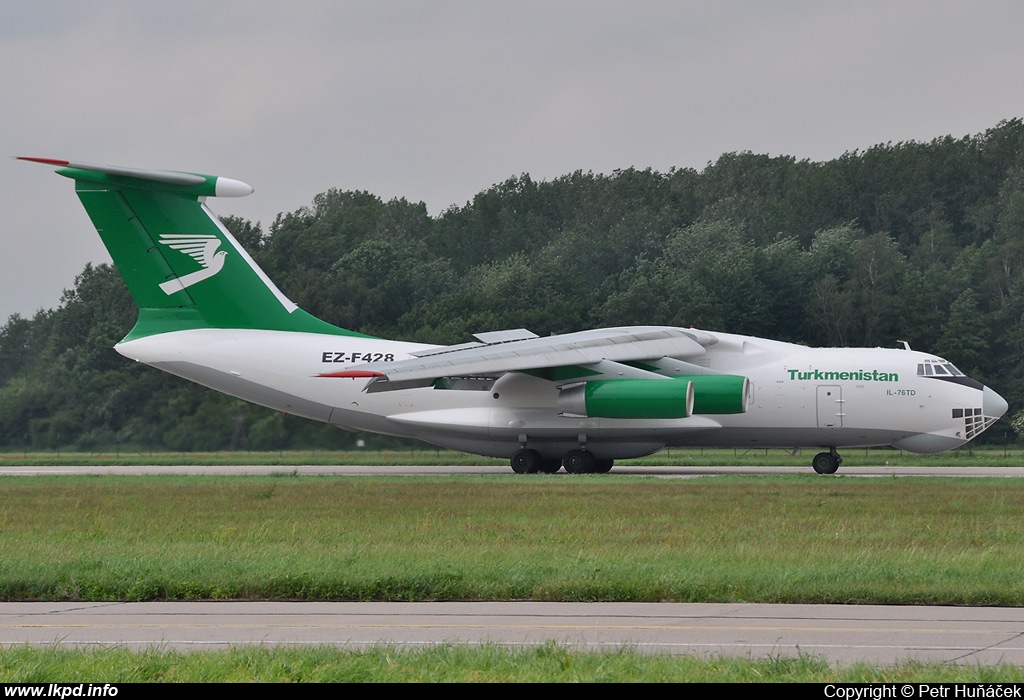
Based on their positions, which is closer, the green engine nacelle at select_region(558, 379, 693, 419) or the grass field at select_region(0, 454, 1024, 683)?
the grass field at select_region(0, 454, 1024, 683)

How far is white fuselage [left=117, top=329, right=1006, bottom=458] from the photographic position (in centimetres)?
2855

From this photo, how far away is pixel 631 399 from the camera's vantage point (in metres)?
27.6

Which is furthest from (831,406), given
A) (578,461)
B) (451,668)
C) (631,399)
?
(451,668)

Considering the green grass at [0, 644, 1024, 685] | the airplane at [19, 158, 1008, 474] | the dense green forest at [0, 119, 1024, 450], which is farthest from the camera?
the dense green forest at [0, 119, 1024, 450]

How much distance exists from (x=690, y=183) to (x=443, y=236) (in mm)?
15507

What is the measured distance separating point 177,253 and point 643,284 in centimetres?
2108

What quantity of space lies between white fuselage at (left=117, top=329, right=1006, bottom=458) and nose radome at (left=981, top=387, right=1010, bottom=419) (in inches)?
2.5

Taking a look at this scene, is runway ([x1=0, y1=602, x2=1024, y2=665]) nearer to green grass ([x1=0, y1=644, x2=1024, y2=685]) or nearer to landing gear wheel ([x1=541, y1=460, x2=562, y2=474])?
green grass ([x1=0, y1=644, x2=1024, y2=685])

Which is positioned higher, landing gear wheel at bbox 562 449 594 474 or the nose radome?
the nose radome

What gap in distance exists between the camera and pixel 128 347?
30.2 metres

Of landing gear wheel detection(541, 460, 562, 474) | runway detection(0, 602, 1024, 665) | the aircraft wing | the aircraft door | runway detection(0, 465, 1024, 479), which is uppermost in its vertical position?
the aircraft wing

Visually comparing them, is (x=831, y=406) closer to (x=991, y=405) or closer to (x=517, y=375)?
(x=991, y=405)

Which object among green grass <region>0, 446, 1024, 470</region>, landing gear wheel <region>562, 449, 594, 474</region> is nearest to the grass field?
landing gear wheel <region>562, 449, 594, 474</region>
